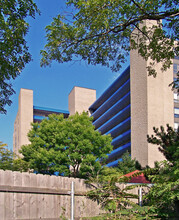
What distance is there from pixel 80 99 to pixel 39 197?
6729 cm

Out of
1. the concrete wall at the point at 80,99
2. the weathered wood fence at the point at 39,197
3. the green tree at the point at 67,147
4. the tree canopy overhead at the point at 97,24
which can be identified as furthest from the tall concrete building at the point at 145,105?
the weathered wood fence at the point at 39,197

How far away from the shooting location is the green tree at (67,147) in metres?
25.2

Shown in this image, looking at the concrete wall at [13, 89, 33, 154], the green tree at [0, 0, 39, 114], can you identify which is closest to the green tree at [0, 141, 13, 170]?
the green tree at [0, 0, 39, 114]

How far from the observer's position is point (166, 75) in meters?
39.3

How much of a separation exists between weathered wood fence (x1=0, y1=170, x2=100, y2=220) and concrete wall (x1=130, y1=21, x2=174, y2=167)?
1259 inches

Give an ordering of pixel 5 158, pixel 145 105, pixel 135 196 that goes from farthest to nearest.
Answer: pixel 145 105
pixel 5 158
pixel 135 196

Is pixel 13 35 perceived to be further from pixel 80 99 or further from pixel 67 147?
pixel 80 99

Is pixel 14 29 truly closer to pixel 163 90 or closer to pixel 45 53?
pixel 45 53

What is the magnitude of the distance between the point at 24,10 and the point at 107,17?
7.15ft

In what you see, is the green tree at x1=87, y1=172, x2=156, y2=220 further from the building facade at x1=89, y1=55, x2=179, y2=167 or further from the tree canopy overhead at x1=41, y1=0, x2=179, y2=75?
the building facade at x1=89, y1=55, x2=179, y2=167

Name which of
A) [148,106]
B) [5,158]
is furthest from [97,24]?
[148,106]

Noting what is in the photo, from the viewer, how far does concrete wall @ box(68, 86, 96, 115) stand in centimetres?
7200

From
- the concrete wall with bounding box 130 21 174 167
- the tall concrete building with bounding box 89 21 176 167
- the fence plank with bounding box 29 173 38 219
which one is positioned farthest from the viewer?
the concrete wall with bounding box 130 21 174 167

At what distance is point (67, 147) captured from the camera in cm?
2644
